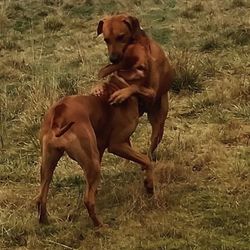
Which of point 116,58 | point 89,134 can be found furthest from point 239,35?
point 89,134

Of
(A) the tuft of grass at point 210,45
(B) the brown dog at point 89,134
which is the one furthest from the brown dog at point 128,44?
(A) the tuft of grass at point 210,45

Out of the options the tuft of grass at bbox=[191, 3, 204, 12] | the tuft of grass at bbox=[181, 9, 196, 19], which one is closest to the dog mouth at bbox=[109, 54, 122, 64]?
the tuft of grass at bbox=[181, 9, 196, 19]

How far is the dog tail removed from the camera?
4445mm

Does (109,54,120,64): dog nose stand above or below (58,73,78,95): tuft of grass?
above

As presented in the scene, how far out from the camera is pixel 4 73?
903cm

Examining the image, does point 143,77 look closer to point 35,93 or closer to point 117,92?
point 117,92

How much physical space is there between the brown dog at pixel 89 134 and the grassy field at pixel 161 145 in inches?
9.4

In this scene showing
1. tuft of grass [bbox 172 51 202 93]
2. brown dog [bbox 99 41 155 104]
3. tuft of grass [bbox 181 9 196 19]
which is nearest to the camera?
brown dog [bbox 99 41 155 104]

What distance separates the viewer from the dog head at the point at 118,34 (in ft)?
16.9

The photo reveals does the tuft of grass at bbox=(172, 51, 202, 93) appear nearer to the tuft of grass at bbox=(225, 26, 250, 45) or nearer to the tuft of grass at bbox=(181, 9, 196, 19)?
the tuft of grass at bbox=(225, 26, 250, 45)

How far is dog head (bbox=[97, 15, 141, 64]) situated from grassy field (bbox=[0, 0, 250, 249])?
104 cm

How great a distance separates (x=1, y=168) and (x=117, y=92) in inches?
64.1

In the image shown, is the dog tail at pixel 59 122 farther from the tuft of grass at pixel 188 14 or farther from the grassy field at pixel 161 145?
the tuft of grass at pixel 188 14

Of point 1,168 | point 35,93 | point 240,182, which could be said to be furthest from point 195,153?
point 35,93
